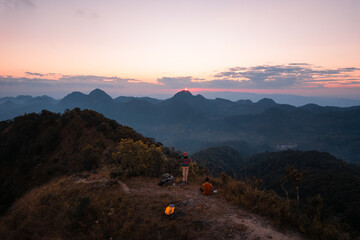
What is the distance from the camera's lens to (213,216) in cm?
633

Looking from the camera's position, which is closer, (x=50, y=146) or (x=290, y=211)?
(x=290, y=211)

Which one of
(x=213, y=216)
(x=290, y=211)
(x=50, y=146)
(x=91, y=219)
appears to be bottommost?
(x=50, y=146)

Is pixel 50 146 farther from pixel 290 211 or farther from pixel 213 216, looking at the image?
pixel 290 211

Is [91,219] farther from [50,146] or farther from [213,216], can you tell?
[50,146]

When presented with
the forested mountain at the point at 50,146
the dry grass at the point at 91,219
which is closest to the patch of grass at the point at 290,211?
the dry grass at the point at 91,219

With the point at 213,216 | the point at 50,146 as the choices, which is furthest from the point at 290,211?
the point at 50,146

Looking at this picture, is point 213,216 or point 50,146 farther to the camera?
point 50,146

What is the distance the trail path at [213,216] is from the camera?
541 cm

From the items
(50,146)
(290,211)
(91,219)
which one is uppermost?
(290,211)

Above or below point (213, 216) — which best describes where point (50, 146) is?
below

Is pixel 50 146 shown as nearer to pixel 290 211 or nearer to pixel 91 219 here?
pixel 91 219

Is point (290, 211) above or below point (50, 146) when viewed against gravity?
above

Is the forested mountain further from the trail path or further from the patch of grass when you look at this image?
the patch of grass

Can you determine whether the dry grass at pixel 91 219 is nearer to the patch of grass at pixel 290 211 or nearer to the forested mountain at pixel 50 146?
the patch of grass at pixel 290 211
